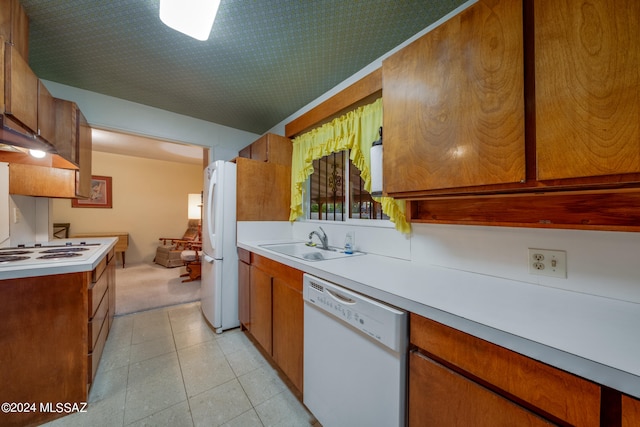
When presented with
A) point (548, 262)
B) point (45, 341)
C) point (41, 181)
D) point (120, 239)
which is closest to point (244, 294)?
point (45, 341)

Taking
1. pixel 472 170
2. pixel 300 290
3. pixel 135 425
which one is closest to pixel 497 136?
pixel 472 170

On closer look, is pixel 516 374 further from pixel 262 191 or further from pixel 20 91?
pixel 20 91

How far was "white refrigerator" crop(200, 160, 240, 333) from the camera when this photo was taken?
2.22 meters

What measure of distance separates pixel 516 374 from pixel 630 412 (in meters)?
0.17

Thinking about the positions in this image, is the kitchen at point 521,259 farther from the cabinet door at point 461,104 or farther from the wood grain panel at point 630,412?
the cabinet door at point 461,104

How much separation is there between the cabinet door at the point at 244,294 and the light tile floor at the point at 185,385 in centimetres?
17

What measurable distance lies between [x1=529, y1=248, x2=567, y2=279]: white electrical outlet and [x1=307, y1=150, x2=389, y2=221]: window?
87 centimetres

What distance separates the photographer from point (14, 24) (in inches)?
47.8

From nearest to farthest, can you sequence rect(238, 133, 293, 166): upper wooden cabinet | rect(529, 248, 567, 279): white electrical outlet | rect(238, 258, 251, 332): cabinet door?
rect(529, 248, 567, 279): white electrical outlet, rect(238, 258, 251, 332): cabinet door, rect(238, 133, 293, 166): upper wooden cabinet

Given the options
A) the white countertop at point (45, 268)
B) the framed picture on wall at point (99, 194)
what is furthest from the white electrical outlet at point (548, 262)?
the framed picture on wall at point (99, 194)

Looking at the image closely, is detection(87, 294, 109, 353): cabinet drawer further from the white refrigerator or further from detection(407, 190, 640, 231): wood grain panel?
detection(407, 190, 640, 231): wood grain panel

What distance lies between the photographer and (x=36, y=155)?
1.74 meters

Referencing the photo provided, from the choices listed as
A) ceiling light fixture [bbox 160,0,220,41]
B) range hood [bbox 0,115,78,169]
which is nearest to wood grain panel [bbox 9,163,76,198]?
range hood [bbox 0,115,78,169]

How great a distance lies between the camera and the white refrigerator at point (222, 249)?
2.22 metres
